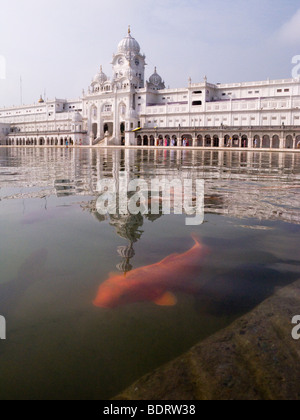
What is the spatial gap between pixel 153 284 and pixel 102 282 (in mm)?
398

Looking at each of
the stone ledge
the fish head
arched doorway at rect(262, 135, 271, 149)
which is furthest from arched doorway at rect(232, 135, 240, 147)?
the stone ledge

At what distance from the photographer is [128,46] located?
237 feet

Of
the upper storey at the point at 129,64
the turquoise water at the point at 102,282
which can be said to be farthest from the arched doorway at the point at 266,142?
the turquoise water at the point at 102,282

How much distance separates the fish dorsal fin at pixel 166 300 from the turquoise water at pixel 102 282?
0.04 m

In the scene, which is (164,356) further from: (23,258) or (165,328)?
(23,258)

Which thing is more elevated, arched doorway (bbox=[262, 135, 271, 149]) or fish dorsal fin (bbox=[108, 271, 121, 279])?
arched doorway (bbox=[262, 135, 271, 149])

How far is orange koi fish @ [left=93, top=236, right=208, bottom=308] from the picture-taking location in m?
2.51

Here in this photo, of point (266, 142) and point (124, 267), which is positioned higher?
point (266, 142)

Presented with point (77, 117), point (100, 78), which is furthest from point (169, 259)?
point (100, 78)

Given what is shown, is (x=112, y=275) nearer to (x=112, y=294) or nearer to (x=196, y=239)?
(x=112, y=294)

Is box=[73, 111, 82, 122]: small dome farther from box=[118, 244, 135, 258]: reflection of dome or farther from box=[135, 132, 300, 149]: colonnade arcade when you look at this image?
box=[118, 244, 135, 258]: reflection of dome

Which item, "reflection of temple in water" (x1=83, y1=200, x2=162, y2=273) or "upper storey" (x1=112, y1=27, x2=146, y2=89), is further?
"upper storey" (x1=112, y1=27, x2=146, y2=89)

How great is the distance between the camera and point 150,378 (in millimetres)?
1734
